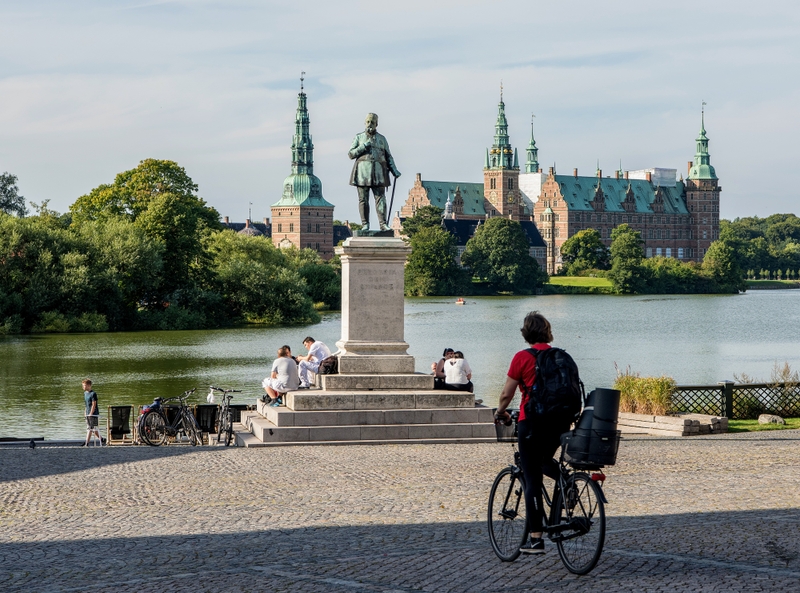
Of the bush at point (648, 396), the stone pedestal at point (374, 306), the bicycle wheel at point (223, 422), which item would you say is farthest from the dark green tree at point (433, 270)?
the bicycle wheel at point (223, 422)

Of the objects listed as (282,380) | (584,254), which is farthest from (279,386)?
(584,254)

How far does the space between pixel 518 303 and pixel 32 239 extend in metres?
55.9

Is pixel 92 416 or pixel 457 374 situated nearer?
pixel 457 374

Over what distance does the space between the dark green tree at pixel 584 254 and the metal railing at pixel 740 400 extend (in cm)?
11854

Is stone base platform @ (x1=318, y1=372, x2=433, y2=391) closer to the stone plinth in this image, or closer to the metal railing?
the stone plinth

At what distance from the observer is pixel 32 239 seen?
175ft

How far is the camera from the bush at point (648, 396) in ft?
58.6

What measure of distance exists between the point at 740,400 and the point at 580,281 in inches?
4345

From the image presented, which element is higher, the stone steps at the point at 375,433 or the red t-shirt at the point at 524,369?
the red t-shirt at the point at 524,369

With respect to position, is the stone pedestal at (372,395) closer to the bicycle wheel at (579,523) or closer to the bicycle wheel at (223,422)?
the bicycle wheel at (223,422)

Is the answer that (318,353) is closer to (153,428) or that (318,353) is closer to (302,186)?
(153,428)

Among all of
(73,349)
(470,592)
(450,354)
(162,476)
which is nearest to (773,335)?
(73,349)

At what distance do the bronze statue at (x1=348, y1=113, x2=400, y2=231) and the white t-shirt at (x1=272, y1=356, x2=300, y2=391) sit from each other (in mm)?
2418

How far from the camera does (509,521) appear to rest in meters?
7.12
